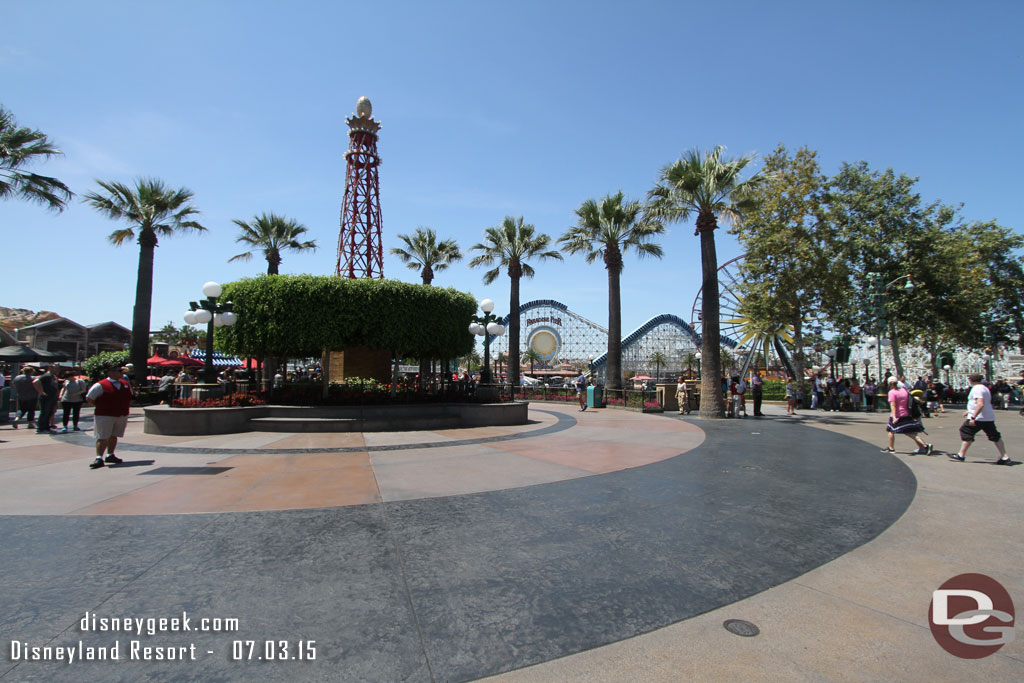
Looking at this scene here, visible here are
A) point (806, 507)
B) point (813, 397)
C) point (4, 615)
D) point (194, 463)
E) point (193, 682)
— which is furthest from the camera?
point (813, 397)

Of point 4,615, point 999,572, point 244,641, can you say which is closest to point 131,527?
point 4,615

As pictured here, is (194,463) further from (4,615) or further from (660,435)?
(660,435)

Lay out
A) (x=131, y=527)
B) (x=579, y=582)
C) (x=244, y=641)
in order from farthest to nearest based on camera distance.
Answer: (x=131, y=527)
(x=579, y=582)
(x=244, y=641)

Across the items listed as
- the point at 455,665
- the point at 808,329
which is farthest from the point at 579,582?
the point at 808,329

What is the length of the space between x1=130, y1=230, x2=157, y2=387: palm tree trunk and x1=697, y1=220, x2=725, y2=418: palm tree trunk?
25.6 meters

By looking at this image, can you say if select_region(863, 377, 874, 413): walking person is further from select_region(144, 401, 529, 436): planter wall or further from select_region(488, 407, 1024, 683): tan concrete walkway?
select_region(488, 407, 1024, 683): tan concrete walkway

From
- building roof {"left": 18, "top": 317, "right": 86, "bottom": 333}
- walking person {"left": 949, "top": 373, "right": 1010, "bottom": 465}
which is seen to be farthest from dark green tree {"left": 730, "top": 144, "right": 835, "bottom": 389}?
building roof {"left": 18, "top": 317, "right": 86, "bottom": 333}

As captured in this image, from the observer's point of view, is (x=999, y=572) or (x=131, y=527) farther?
(x=131, y=527)

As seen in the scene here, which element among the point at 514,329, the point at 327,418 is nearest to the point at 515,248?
the point at 514,329

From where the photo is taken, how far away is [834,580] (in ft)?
11.8

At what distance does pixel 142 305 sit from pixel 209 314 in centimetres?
1392

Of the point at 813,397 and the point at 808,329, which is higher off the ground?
the point at 808,329

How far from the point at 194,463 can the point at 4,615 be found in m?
5.58

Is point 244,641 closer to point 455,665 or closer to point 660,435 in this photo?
point 455,665
